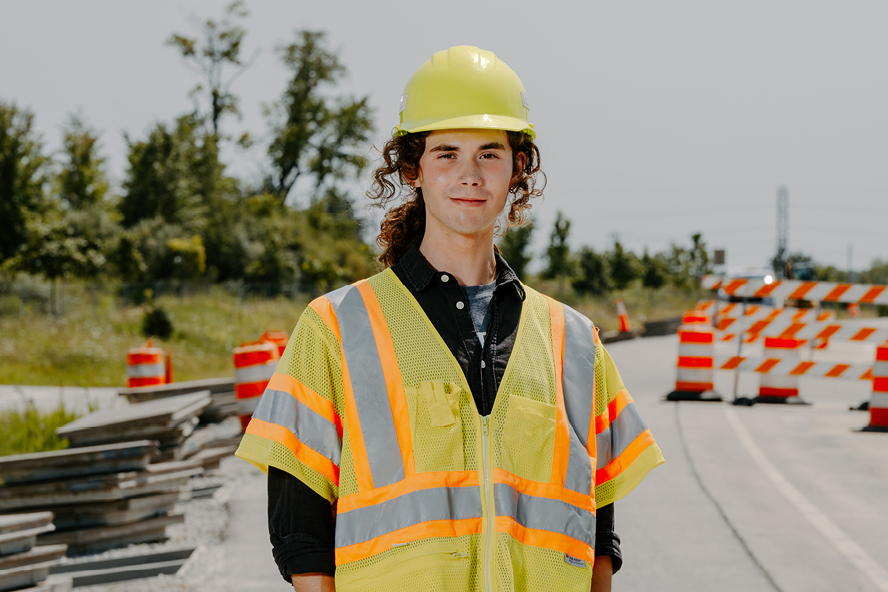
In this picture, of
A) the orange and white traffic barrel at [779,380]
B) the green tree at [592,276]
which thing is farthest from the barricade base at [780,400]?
the green tree at [592,276]

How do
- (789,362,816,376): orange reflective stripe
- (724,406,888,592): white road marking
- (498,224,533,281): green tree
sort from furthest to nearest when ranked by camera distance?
(498,224,533,281): green tree
(789,362,816,376): orange reflective stripe
(724,406,888,592): white road marking

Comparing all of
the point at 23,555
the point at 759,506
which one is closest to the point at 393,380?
the point at 23,555

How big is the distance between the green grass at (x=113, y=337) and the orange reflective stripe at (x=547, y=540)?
17.4 meters

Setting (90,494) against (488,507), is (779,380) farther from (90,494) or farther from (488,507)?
(488,507)

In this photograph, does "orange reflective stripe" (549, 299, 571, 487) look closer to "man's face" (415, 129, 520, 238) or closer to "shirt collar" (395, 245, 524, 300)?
"shirt collar" (395, 245, 524, 300)

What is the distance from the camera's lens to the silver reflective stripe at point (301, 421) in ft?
6.31

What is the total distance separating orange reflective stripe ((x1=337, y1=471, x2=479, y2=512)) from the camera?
1915mm

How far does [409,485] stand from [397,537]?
0.12 metres

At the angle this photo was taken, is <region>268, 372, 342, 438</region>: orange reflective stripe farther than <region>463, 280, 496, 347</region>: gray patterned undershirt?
No

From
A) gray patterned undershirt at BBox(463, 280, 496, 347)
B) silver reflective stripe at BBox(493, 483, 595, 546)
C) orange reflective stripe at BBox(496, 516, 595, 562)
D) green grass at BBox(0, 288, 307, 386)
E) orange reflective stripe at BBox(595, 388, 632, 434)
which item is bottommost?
green grass at BBox(0, 288, 307, 386)

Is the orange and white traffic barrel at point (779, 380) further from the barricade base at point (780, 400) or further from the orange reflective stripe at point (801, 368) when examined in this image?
the orange reflective stripe at point (801, 368)

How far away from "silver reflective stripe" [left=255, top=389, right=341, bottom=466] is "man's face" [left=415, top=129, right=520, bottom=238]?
2.03 feet

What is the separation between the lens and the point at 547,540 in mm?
2020

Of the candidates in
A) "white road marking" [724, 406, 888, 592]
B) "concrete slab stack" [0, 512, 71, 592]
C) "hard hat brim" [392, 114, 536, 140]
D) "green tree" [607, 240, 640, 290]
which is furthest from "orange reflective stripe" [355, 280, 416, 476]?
"green tree" [607, 240, 640, 290]
